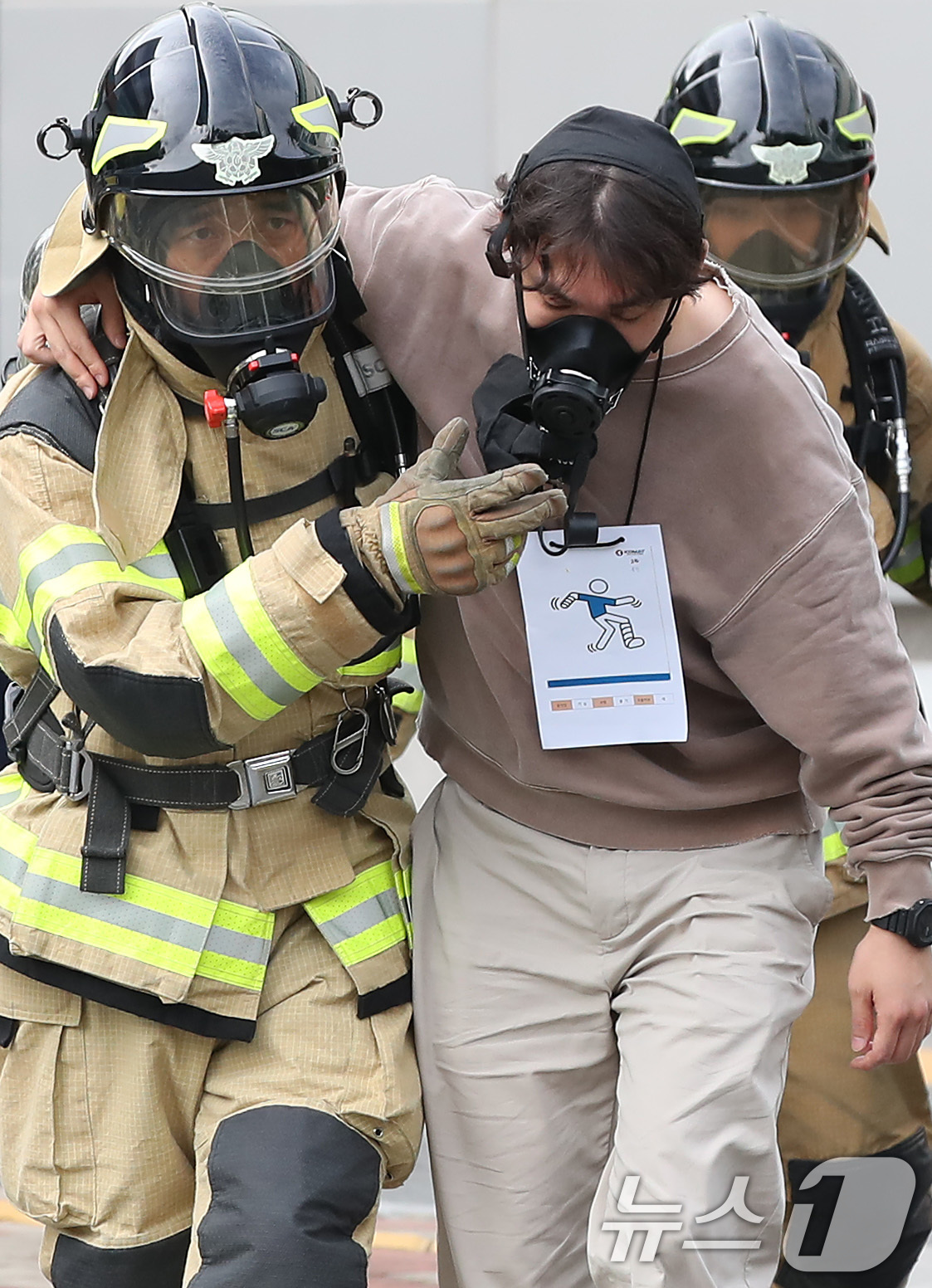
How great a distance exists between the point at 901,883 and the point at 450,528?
80 cm

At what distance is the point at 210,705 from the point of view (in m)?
2.27

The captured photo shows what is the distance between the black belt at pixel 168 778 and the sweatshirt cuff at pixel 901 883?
0.72 meters

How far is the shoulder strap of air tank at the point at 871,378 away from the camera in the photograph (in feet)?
11.3

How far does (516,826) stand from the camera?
8.64 feet

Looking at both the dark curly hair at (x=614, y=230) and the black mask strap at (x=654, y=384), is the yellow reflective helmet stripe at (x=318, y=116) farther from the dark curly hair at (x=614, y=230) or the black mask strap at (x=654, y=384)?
the black mask strap at (x=654, y=384)

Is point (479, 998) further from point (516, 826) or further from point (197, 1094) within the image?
point (197, 1094)

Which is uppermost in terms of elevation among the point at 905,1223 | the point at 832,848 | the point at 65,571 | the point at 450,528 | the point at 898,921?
the point at 450,528

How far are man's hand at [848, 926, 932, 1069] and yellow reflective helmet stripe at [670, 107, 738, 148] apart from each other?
5.44 ft

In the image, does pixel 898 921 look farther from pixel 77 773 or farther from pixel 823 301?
pixel 823 301

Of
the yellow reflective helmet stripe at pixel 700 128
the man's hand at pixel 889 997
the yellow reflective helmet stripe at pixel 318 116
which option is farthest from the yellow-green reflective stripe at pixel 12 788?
the yellow reflective helmet stripe at pixel 700 128

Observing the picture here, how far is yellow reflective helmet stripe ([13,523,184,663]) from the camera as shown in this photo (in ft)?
7.63

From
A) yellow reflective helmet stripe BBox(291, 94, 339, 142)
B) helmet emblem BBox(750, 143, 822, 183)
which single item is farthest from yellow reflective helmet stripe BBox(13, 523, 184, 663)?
helmet emblem BBox(750, 143, 822, 183)

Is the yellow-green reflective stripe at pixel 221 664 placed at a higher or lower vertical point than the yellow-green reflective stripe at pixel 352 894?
higher

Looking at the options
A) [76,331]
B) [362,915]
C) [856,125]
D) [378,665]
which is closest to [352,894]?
[362,915]
